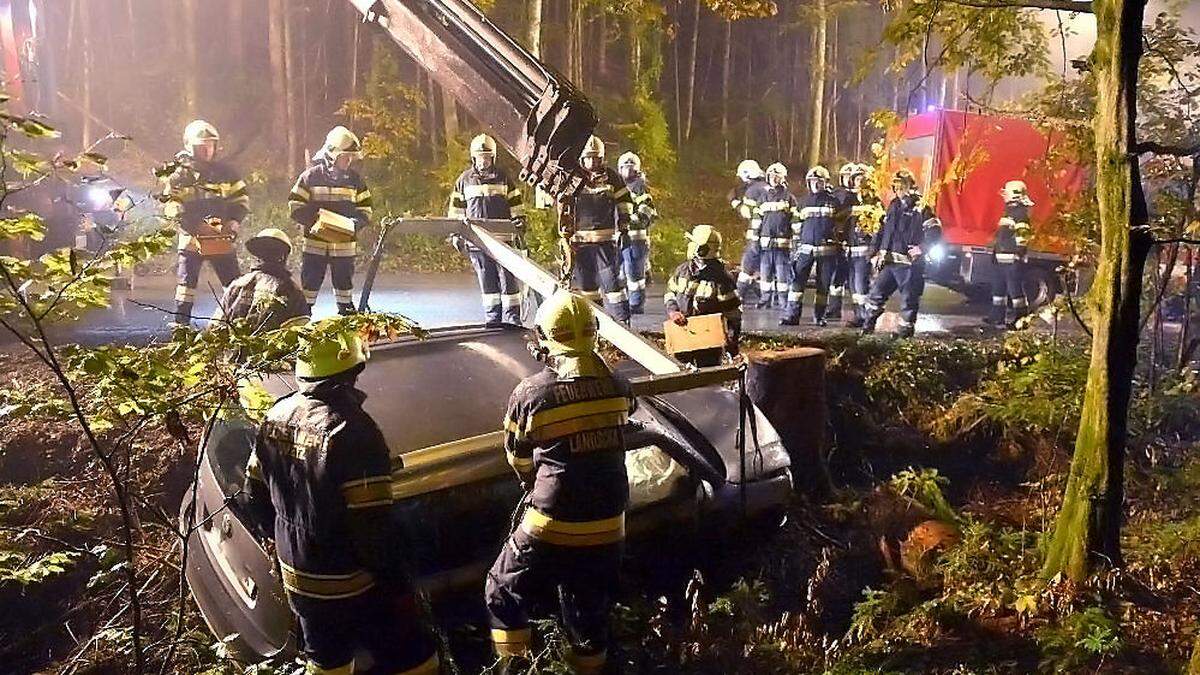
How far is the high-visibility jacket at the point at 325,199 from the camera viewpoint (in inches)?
216

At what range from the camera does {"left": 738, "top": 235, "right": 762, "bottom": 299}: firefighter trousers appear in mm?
7961

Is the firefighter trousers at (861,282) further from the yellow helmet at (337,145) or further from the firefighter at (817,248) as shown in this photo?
the yellow helmet at (337,145)

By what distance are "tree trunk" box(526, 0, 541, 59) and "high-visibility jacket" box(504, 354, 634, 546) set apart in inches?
202

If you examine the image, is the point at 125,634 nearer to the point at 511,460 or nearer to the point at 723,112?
the point at 511,460

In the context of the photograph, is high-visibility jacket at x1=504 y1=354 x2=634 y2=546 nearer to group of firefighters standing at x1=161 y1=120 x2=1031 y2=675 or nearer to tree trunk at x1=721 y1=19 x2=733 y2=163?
group of firefighters standing at x1=161 y1=120 x2=1031 y2=675

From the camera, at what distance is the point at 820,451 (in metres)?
4.91

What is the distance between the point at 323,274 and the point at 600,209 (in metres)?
2.23

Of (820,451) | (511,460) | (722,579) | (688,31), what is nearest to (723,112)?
(688,31)

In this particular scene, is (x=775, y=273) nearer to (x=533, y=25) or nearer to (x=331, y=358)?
(x=533, y=25)

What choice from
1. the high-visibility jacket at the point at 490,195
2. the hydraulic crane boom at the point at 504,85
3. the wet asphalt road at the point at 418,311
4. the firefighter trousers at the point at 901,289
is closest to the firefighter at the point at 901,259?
the firefighter trousers at the point at 901,289

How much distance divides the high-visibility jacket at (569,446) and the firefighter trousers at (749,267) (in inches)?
208

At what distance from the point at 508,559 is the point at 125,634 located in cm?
125

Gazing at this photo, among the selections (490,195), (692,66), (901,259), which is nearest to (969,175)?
(901,259)

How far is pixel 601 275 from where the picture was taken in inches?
265
